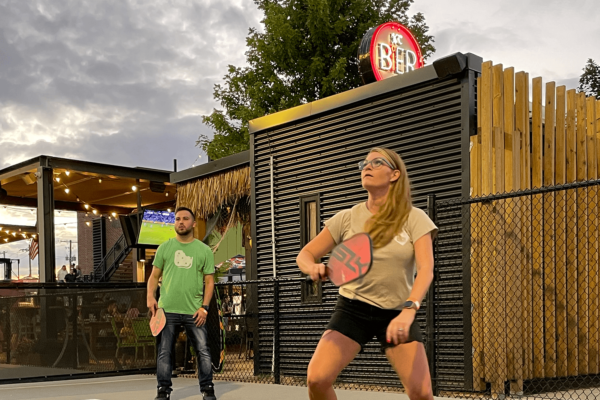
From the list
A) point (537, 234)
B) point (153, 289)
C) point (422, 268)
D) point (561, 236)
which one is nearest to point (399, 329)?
point (422, 268)

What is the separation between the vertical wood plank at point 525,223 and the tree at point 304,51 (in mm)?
14013

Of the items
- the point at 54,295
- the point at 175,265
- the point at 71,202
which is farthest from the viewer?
the point at 71,202

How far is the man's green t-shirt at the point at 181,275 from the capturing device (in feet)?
25.0

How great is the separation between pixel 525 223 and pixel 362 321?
5087 mm

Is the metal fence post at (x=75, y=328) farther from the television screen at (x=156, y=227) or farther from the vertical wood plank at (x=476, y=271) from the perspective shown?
the television screen at (x=156, y=227)

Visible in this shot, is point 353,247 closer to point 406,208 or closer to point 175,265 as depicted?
point 406,208

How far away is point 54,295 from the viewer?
12.0 m

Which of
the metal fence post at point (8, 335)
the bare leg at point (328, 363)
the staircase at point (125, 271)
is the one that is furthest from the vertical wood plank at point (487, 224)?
the staircase at point (125, 271)

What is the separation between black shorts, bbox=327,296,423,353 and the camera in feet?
12.9

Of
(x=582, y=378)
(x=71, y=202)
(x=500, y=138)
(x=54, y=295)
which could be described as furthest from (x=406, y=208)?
(x=71, y=202)

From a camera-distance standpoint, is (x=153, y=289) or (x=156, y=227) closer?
(x=153, y=289)

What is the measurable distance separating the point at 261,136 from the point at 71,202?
15768 millimetres

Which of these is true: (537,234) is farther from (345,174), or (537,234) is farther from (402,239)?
(402,239)

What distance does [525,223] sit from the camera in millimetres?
8500
